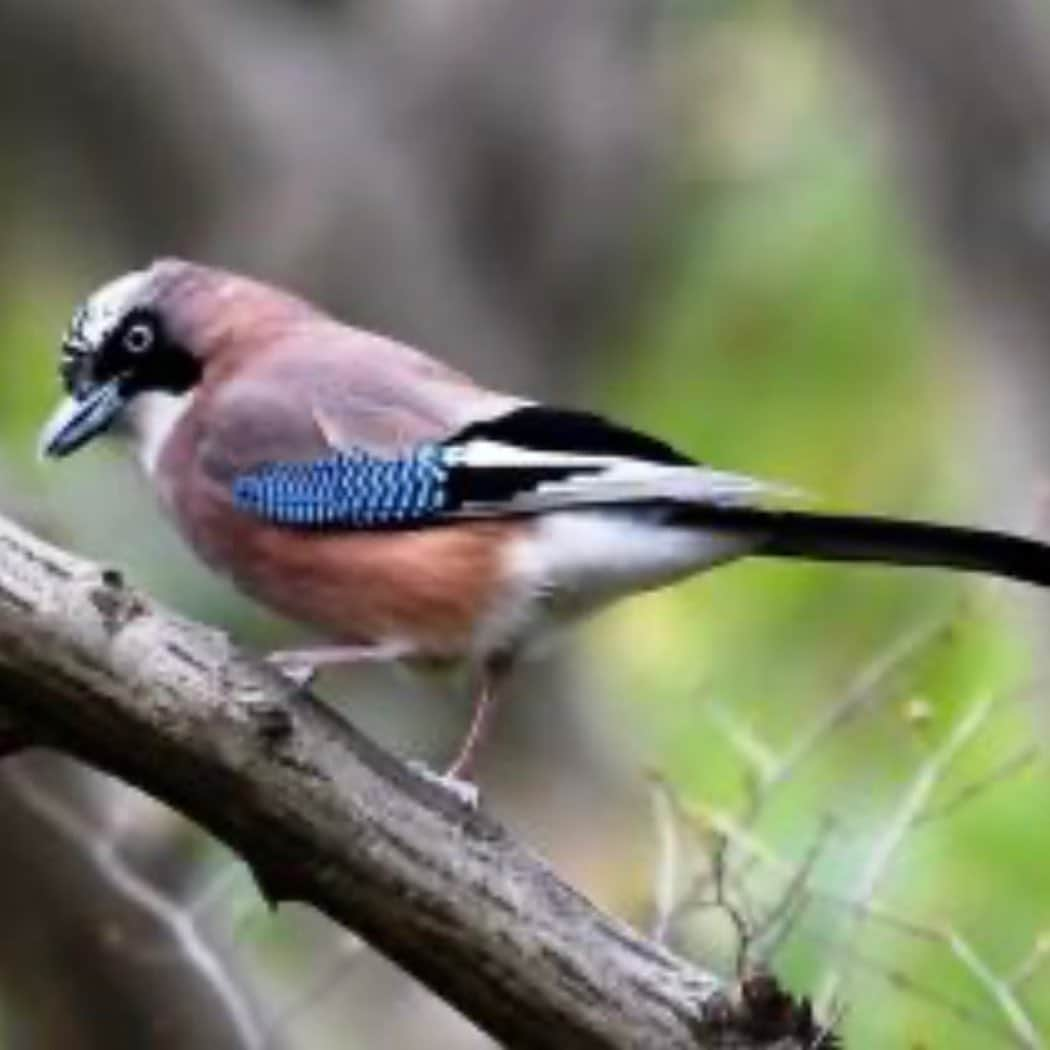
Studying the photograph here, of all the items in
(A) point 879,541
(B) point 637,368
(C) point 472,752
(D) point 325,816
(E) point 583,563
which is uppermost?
(B) point 637,368

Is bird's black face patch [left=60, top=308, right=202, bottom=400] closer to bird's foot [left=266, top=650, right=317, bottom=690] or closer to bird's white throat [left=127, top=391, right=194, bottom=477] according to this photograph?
bird's white throat [left=127, top=391, right=194, bottom=477]

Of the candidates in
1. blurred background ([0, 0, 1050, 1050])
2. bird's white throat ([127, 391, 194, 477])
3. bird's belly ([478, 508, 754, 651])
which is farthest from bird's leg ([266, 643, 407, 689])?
blurred background ([0, 0, 1050, 1050])

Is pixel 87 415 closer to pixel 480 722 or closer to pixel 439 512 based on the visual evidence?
pixel 439 512

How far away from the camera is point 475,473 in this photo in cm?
480

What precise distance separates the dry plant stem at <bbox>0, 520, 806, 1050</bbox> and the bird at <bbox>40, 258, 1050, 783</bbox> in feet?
1.22

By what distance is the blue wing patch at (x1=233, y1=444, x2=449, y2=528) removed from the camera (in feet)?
15.7

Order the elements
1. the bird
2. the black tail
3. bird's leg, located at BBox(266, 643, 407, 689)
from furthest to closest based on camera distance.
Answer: the bird, the black tail, bird's leg, located at BBox(266, 643, 407, 689)

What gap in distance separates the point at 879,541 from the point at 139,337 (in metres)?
0.98

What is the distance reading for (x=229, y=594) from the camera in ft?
29.2

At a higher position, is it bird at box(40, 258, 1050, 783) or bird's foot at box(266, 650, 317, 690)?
bird at box(40, 258, 1050, 783)

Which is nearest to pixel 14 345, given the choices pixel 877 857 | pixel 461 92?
pixel 461 92

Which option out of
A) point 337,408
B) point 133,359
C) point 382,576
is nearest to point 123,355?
point 133,359

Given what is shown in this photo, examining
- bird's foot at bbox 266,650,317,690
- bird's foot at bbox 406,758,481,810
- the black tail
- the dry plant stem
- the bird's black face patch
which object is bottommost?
the dry plant stem

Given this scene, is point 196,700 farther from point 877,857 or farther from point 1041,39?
point 1041,39
